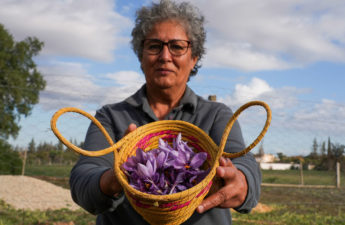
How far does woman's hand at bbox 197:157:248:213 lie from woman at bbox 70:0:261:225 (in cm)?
18

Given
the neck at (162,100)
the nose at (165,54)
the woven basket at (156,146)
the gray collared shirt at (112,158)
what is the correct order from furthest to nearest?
the neck at (162,100) → the nose at (165,54) → the gray collared shirt at (112,158) → the woven basket at (156,146)

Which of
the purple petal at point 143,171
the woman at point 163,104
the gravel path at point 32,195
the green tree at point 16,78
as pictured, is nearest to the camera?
the purple petal at point 143,171

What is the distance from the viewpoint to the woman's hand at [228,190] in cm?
146

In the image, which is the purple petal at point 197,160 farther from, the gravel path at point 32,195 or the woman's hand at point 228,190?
the gravel path at point 32,195

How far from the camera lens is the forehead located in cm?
210

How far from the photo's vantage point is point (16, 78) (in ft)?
78.1

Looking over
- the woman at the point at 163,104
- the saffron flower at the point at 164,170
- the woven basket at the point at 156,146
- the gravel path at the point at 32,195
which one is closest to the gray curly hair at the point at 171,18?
the woman at the point at 163,104

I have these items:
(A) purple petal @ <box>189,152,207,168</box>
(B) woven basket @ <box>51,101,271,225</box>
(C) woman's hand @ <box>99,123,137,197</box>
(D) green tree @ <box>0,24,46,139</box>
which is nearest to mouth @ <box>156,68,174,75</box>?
(B) woven basket @ <box>51,101,271,225</box>

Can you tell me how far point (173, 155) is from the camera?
153cm

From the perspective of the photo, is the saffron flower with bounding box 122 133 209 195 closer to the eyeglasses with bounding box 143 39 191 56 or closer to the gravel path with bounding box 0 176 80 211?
the eyeglasses with bounding box 143 39 191 56

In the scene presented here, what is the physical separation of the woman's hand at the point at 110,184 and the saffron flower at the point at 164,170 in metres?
0.06

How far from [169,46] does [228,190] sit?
0.94 metres

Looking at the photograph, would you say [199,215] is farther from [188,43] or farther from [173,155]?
[188,43]

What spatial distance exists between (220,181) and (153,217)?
1.03ft
